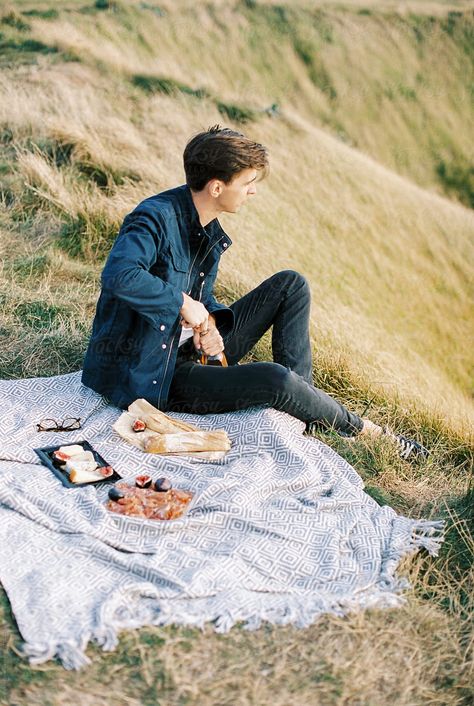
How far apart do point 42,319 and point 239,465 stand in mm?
2356

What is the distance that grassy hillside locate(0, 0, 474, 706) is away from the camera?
265cm

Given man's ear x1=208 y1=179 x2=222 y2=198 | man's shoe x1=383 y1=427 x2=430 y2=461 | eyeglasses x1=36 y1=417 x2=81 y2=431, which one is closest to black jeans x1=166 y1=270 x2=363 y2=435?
man's shoe x1=383 y1=427 x2=430 y2=461

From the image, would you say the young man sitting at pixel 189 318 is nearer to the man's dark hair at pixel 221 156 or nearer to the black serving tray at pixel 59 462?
the man's dark hair at pixel 221 156

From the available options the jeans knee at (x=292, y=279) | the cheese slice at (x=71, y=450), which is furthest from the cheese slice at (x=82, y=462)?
the jeans knee at (x=292, y=279)

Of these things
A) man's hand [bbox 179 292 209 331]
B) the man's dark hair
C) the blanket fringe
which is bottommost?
the blanket fringe

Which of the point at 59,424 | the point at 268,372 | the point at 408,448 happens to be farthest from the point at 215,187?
the point at 408,448

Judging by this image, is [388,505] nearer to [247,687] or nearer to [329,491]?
[329,491]

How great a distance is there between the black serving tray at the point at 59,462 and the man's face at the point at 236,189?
4.94ft

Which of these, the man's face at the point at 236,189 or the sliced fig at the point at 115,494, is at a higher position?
the man's face at the point at 236,189

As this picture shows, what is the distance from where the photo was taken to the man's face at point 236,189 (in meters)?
4.08

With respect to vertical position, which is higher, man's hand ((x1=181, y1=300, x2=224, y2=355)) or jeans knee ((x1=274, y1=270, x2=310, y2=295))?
jeans knee ((x1=274, y1=270, x2=310, y2=295))

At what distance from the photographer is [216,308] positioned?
14.7 feet

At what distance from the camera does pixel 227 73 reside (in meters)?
19.8

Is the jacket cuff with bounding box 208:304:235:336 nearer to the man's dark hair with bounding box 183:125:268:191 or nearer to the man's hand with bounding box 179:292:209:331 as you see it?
the man's hand with bounding box 179:292:209:331
